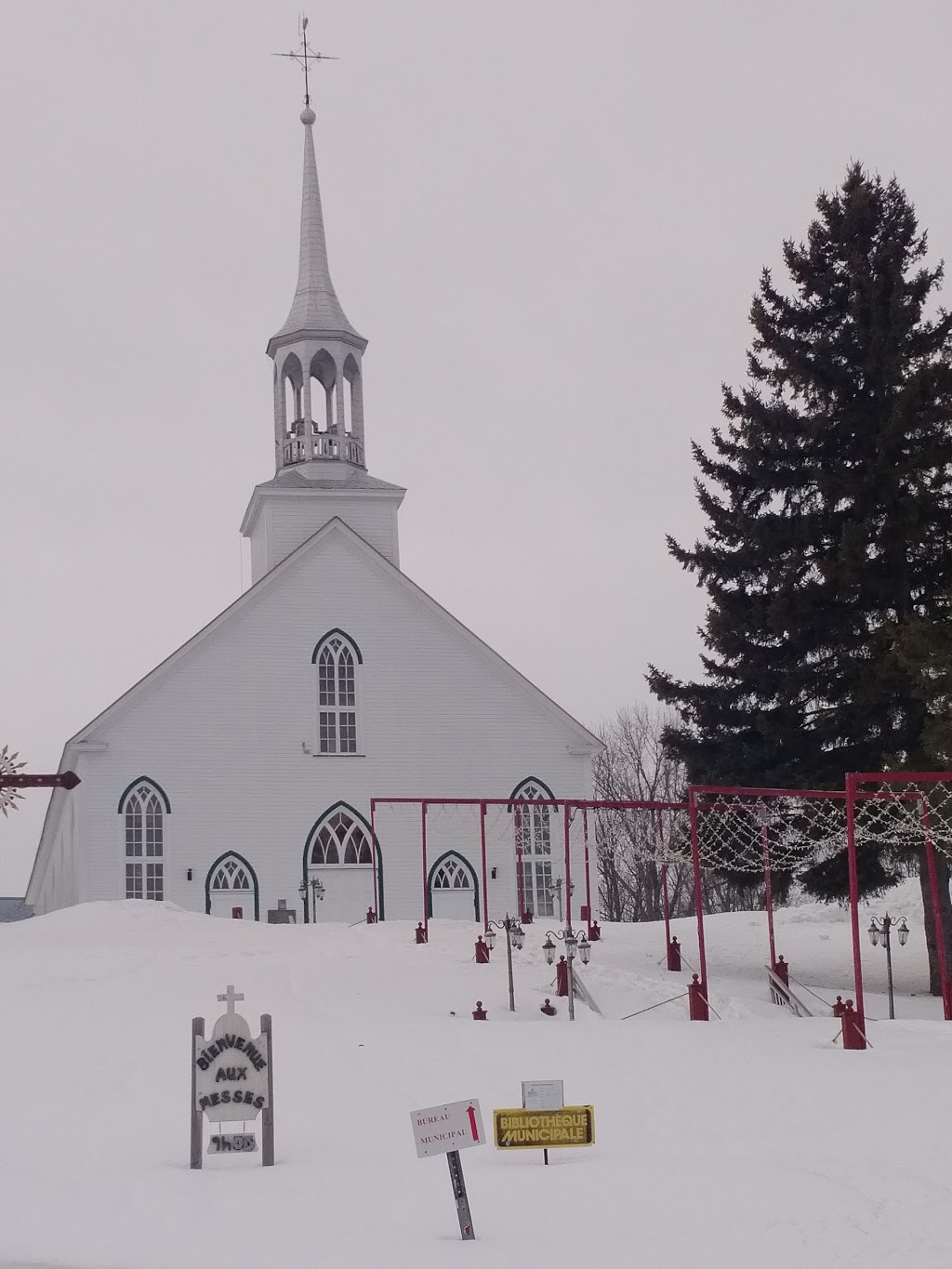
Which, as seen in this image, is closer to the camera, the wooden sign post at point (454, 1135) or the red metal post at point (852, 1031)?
the wooden sign post at point (454, 1135)

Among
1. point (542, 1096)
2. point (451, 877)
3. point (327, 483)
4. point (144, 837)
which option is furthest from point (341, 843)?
point (542, 1096)

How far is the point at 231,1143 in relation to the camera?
48.3 feet

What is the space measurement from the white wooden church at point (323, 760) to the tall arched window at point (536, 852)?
5 cm

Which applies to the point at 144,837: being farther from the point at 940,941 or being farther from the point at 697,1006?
the point at 940,941

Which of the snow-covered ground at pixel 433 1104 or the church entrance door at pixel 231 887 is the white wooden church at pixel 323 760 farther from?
the snow-covered ground at pixel 433 1104

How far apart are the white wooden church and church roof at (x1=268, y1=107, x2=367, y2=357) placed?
18.9ft

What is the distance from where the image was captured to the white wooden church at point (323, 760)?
3684 cm

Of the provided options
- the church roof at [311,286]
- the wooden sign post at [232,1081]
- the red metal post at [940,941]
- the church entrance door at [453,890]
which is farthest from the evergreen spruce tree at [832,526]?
the wooden sign post at [232,1081]

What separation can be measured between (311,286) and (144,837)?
1495 centimetres

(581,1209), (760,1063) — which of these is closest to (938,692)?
(760,1063)

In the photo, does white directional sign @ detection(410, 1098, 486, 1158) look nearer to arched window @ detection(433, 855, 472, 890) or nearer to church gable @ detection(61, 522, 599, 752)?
church gable @ detection(61, 522, 599, 752)

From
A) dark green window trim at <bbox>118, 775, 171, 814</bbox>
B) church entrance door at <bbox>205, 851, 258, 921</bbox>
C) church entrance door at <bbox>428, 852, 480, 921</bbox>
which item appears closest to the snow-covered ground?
church entrance door at <bbox>205, 851, 258, 921</bbox>

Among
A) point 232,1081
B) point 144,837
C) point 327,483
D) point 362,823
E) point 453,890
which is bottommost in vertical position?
point 232,1081

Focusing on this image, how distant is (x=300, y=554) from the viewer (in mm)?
38969
